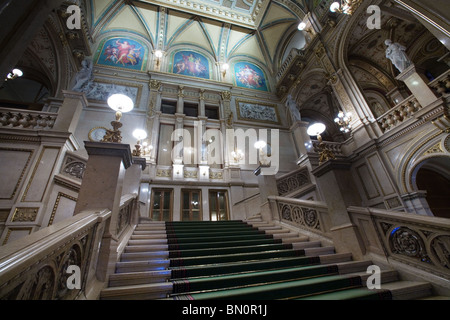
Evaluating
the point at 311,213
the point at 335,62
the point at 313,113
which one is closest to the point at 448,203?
the point at 311,213

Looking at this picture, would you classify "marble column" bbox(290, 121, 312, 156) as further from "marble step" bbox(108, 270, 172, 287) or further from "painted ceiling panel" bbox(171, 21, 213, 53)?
"marble step" bbox(108, 270, 172, 287)

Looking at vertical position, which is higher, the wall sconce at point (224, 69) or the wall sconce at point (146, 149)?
the wall sconce at point (224, 69)

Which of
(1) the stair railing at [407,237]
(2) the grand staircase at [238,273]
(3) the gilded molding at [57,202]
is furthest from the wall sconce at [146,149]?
(1) the stair railing at [407,237]

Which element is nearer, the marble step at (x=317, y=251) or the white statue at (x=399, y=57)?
the marble step at (x=317, y=251)

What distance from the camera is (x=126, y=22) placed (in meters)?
12.6

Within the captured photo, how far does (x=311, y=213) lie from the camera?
426 centimetres

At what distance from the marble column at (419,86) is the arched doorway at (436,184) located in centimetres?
219

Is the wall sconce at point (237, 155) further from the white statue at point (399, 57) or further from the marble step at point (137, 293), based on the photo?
the marble step at point (137, 293)

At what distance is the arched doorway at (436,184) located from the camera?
6.74 meters

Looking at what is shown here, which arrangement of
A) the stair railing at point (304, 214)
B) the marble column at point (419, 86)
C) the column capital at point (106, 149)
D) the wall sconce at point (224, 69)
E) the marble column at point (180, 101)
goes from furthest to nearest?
1. the wall sconce at point (224, 69)
2. the marble column at point (180, 101)
3. the marble column at point (419, 86)
4. the stair railing at point (304, 214)
5. the column capital at point (106, 149)

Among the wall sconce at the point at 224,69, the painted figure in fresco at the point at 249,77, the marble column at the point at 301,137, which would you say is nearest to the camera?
the marble column at the point at 301,137

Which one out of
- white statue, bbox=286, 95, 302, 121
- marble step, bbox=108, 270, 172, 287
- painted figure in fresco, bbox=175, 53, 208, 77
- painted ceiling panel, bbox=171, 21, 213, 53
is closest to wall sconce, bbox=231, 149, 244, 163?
white statue, bbox=286, 95, 302, 121

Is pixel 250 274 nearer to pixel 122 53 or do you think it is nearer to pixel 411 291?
pixel 411 291

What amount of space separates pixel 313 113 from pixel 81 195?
1520 centimetres
